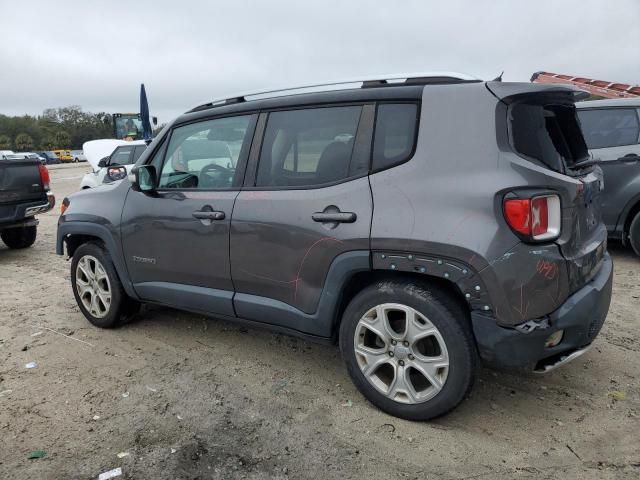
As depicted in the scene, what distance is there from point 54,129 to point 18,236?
348ft

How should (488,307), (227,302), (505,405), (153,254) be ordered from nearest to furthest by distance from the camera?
(488,307), (505,405), (227,302), (153,254)

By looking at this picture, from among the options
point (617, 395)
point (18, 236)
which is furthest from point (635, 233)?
point (18, 236)

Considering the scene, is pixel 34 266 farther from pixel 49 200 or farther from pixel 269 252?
pixel 269 252

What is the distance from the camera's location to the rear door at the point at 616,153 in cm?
573

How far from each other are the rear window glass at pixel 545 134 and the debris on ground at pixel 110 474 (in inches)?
97.8

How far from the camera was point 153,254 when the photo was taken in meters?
3.67

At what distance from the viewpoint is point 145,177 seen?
3.64 metres

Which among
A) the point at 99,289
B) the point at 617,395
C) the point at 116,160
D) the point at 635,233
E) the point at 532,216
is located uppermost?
the point at 532,216

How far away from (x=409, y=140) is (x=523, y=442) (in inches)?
65.7

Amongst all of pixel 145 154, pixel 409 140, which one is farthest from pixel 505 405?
pixel 145 154

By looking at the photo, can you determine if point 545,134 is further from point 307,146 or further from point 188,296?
point 188,296

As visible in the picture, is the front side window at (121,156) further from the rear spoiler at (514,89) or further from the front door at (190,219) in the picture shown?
the rear spoiler at (514,89)

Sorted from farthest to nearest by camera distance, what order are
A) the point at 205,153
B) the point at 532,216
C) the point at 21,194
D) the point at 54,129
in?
the point at 54,129 < the point at 21,194 < the point at 205,153 < the point at 532,216

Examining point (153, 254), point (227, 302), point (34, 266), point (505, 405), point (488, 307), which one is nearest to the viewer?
point (488, 307)
